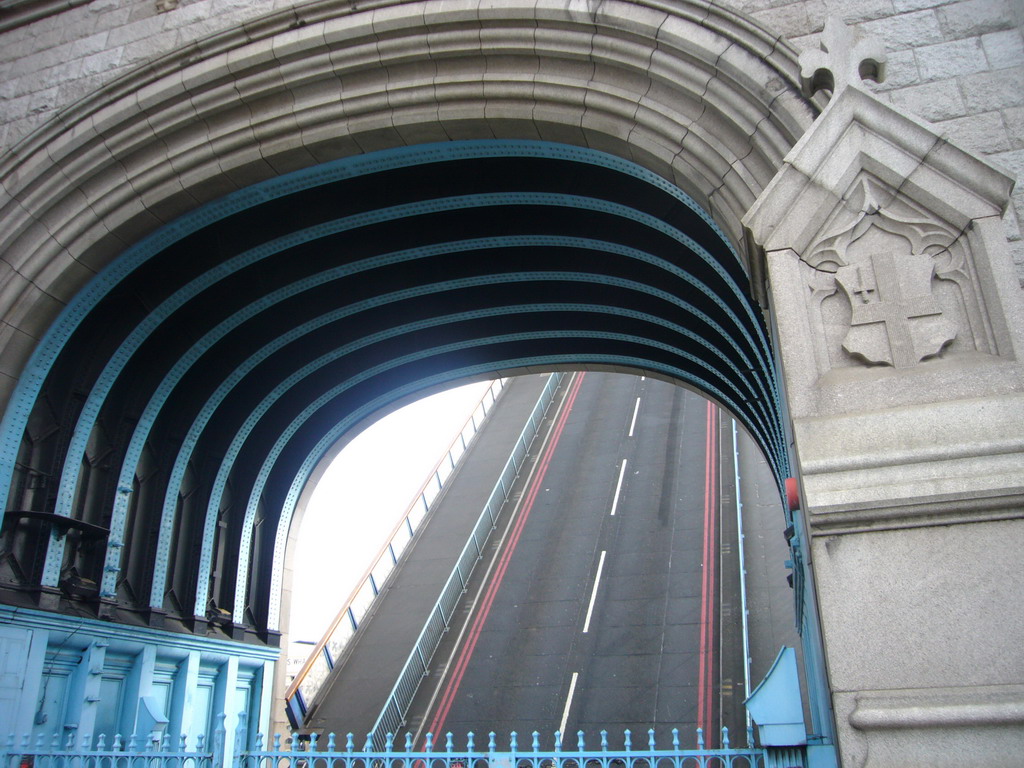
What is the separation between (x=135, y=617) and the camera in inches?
340

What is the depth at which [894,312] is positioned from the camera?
387 centimetres

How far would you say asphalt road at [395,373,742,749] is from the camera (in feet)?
50.9

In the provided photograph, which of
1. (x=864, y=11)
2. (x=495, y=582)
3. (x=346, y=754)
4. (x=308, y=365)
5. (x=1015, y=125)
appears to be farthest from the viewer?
(x=495, y=582)

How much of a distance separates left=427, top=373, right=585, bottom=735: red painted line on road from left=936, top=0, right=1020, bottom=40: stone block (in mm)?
14079

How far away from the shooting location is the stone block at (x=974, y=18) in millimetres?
4984

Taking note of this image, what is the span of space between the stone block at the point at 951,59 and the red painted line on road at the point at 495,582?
45.7 ft

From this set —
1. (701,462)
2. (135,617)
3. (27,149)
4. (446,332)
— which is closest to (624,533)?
(701,462)

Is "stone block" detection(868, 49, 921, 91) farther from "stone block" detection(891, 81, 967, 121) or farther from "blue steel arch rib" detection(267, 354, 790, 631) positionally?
"blue steel arch rib" detection(267, 354, 790, 631)

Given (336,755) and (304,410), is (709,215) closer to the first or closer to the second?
(336,755)

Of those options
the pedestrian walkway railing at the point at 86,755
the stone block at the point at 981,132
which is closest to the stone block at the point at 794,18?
the stone block at the point at 981,132

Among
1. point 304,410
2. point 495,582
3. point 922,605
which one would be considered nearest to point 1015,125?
point 922,605

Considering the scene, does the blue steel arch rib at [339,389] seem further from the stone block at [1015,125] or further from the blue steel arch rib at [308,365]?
the stone block at [1015,125]

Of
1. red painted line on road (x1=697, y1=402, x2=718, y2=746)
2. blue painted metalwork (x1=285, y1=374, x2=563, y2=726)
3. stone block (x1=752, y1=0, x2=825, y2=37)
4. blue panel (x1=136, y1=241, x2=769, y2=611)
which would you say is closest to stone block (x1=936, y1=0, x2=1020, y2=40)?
stone block (x1=752, y1=0, x2=825, y2=37)

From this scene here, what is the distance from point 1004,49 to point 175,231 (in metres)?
6.27
